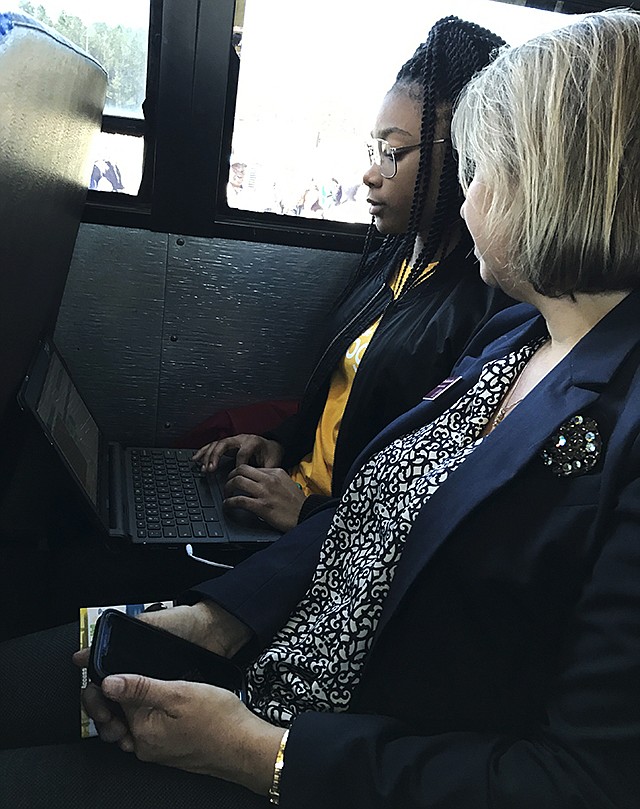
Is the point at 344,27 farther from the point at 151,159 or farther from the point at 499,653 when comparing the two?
the point at 499,653

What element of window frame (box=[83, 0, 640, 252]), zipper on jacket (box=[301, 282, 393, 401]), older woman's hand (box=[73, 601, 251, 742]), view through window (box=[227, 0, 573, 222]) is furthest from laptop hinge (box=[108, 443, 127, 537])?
view through window (box=[227, 0, 573, 222])

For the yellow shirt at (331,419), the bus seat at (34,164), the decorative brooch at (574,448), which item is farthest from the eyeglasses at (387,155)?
the decorative brooch at (574,448)

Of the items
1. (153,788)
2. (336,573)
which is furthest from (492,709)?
(153,788)

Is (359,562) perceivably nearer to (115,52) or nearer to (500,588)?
(500,588)

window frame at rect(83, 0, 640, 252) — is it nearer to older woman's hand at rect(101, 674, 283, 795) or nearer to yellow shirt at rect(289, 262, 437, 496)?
yellow shirt at rect(289, 262, 437, 496)

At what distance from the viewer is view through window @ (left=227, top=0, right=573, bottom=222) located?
172 centimetres

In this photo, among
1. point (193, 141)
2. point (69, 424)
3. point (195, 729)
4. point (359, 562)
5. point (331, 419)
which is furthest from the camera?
point (193, 141)

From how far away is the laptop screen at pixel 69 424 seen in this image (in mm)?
1226

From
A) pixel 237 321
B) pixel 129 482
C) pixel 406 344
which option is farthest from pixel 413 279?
pixel 129 482

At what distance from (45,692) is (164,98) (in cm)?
123

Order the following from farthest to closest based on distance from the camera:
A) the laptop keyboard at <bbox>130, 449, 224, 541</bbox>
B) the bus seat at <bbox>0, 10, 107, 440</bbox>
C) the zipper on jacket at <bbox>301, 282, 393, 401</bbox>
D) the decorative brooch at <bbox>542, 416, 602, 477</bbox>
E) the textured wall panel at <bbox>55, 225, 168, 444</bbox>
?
1. the textured wall panel at <bbox>55, 225, 168, 444</bbox>
2. the zipper on jacket at <bbox>301, 282, 393, 401</bbox>
3. the laptop keyboard at <bbox>130, 449, 224, 541</bbox>
4. the decorative brooch at <bbox>542, 416, 602, 477</bbox>
5. the bus seat at <bbox>0, 10, 107, 440</bbox>

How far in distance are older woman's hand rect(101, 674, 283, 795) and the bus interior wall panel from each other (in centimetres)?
112

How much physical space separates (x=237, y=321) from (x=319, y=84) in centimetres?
58

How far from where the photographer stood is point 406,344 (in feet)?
4.69
